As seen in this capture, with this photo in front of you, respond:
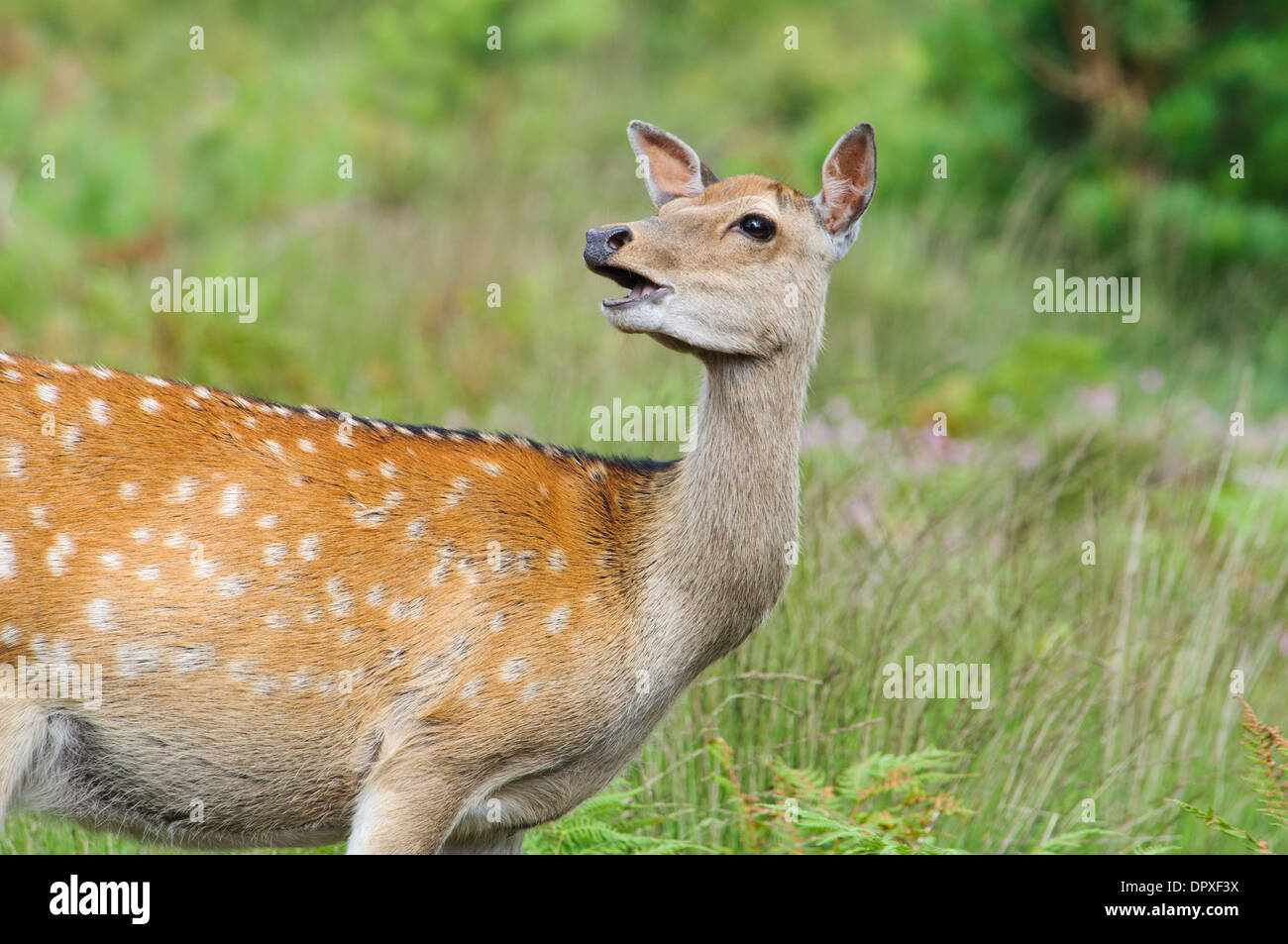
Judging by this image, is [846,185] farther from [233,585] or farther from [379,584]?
[233,585]

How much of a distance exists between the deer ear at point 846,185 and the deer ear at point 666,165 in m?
0.43

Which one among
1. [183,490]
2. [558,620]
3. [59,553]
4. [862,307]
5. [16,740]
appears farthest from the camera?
[862,307]

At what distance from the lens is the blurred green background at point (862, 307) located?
5062 mm

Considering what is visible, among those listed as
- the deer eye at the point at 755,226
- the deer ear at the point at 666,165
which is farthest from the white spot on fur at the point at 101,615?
the deer ear at the point at 666,165

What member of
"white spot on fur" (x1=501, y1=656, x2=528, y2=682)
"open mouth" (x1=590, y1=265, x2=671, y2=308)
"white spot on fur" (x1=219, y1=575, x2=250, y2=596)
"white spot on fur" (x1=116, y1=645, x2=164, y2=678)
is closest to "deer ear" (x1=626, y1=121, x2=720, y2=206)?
"open mouth" (x1=590, y1=265, x2=671, y2=308)

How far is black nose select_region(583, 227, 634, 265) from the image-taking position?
3609 mm

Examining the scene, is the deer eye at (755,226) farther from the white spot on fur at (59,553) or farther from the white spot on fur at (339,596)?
the white spot on fur at (59,553)

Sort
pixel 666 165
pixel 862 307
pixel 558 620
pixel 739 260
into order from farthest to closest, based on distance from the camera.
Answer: pixel 862 307 → pixel 666 165 → pixel 739 260 → pixel 558 620

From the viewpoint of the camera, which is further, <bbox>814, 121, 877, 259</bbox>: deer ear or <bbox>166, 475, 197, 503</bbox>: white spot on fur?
<bbox>814, 121, 877, 259</bbox>: deer ear

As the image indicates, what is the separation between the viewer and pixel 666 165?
14.6 feet

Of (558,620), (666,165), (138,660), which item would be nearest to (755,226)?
(666,165)

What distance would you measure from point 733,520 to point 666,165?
1.16 m

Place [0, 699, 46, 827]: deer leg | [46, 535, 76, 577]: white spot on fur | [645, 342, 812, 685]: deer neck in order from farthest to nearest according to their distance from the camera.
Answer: [645, 342, 812, 685]: deer neck < [46, 535, 76, 577]: white spot on fur < [0, 699, 46, 827]: deer leg

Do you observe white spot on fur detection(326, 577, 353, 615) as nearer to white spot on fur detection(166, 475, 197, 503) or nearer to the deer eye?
white spot on fur detection(166, 475, 197, 503)
